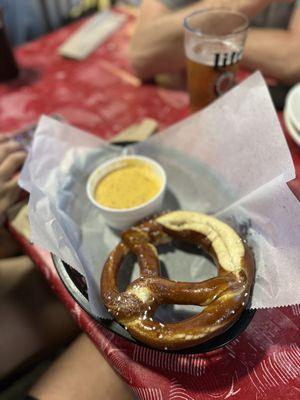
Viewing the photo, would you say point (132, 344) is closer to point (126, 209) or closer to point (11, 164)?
point (126, 209)

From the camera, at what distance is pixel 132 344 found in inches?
24.2

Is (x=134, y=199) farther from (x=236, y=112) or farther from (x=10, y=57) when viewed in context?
(x=10, y=57)

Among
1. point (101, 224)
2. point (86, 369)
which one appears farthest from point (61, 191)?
point (86, 369)

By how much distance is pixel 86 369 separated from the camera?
81 centimetres

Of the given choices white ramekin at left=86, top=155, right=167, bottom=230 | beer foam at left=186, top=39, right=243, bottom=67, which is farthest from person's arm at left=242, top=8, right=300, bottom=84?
white ramekin at left=86, top=155, right=167, bottom=230

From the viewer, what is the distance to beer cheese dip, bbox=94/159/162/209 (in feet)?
2.71

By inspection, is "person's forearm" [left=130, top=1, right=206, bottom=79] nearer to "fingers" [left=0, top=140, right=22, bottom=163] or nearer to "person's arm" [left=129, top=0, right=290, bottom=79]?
"person's arm" [left=129, top=0, right=290, bottom=79]

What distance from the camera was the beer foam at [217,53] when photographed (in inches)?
35.7

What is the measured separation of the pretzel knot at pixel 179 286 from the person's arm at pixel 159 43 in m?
0.72

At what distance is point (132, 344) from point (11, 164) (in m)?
0.58

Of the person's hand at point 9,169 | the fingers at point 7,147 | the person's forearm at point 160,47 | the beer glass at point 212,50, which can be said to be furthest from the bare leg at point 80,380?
the person's forearm at point 160,47

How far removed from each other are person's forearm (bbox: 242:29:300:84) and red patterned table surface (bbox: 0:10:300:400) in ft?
0.87

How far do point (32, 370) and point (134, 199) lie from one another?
56cm

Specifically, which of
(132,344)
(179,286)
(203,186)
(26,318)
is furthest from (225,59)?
(26,318)
